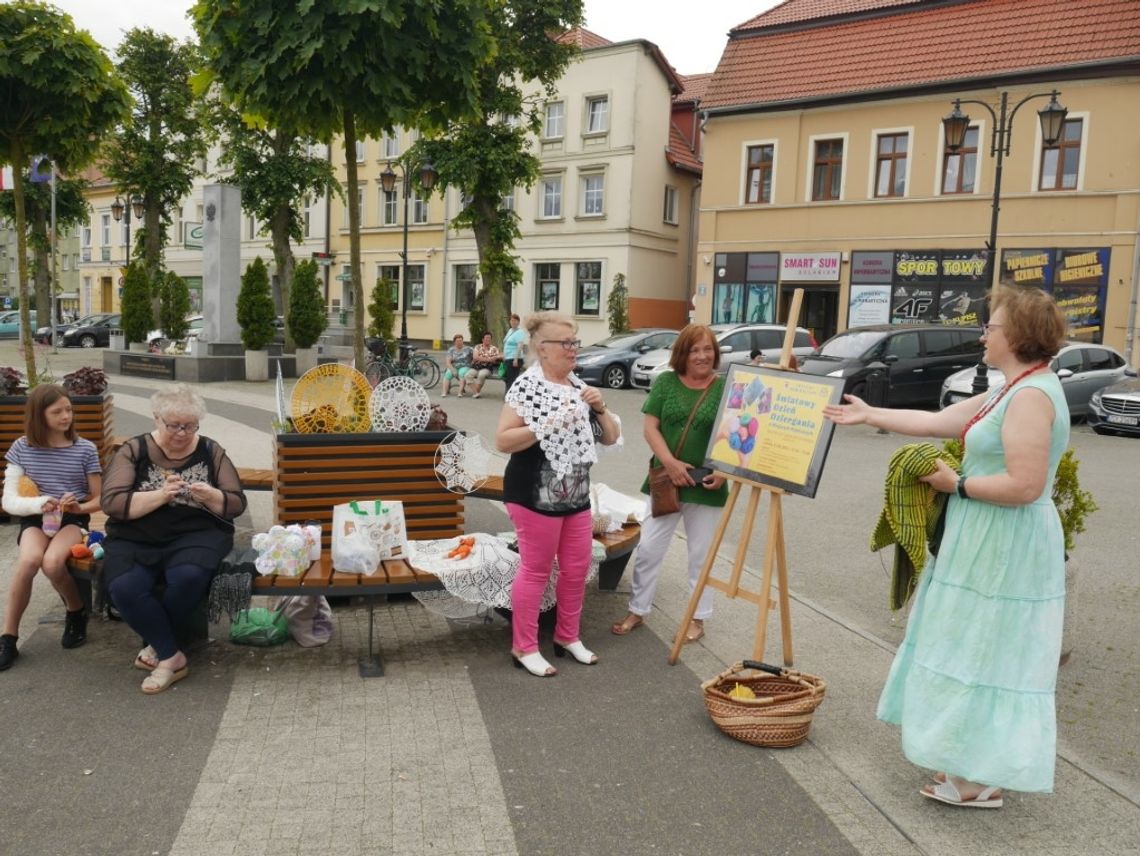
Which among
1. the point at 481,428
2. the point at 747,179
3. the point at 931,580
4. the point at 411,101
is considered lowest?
the point at 481,428

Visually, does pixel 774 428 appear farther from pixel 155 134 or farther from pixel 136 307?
pixel 155 134

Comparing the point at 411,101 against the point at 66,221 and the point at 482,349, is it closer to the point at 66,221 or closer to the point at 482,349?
the point at 482,349

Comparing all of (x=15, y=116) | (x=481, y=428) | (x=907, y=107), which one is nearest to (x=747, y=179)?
(x=907, y=107)

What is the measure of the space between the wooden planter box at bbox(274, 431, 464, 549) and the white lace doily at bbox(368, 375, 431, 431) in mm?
135

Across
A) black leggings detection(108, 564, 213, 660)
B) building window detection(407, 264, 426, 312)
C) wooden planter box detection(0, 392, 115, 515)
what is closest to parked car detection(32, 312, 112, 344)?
building window detection(407, 264, 426, 312)

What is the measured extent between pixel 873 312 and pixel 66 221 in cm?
3045

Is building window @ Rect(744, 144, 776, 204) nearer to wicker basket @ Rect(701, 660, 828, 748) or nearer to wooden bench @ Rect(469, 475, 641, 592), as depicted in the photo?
wooden bench @ Rect(469, 475, 641, 592)

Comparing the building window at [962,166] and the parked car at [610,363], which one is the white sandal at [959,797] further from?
the building window at [962,166]

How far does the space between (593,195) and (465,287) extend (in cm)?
732

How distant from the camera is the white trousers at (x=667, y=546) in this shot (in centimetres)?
541

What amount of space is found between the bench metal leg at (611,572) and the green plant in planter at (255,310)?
17.0 m

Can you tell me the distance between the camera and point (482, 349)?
20.4 meters

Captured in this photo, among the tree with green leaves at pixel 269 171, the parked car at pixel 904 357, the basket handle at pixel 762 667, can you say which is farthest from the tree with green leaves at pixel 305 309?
the basket handle at pixel 762 667

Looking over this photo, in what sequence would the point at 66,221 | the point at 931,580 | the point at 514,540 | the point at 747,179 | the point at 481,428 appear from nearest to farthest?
the point at 931,580, the point at 514,540, the point at 481,428, the point at 747,179, the point at 66,221
